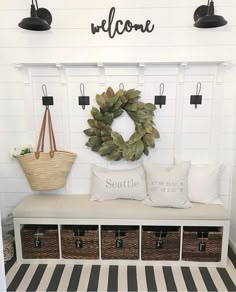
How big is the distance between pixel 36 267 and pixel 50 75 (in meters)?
1.68

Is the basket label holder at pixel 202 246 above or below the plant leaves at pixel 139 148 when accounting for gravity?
below

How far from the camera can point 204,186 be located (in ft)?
7.39

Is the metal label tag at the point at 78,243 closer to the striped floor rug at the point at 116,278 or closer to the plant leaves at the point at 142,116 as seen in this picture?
the striped floor rug at the point at 116,278

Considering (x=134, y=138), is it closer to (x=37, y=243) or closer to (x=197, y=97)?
(x=197, y=97)

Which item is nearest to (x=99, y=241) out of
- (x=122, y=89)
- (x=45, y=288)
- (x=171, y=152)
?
(x=45, y=288)

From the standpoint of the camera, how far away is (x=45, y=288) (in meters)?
1.89

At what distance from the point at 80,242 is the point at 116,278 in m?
0.41

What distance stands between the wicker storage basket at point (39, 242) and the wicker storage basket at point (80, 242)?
0.26 feet

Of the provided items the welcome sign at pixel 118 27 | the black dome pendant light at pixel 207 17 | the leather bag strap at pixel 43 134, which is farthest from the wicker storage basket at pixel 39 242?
the black dome pendant light at pixel 207 17

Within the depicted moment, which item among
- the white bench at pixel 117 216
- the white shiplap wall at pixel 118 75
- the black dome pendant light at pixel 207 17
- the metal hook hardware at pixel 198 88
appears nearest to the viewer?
the black dome pendant light at pixel 207 17

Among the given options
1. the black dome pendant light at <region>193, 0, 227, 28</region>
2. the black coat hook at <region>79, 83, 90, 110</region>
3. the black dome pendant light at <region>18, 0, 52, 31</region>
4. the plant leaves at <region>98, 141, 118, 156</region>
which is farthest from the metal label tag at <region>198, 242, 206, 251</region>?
the black dome pendant light at <region>18, 0, 52, 31</region>

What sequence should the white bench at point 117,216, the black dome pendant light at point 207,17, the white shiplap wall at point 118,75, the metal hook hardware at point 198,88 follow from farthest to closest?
1. the metal hook hardware at point 198,88
2. the white shiplap wall at point 118,75
3. the white bench at point 117,216
4. the black dome pendant light at point 207,17

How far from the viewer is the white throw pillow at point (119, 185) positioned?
224 centimetres

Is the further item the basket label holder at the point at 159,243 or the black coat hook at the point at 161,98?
the black coat hook at the point at 161,98
